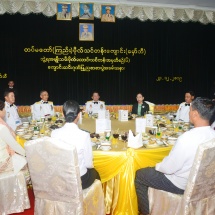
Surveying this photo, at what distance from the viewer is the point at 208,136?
262 centimetres

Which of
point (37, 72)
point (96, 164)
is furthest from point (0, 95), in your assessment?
point (96, 164)

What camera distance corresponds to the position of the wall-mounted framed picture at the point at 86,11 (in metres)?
8.22

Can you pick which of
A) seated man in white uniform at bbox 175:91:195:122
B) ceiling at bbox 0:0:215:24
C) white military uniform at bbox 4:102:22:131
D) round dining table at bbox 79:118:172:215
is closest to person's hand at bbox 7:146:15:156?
round dining table at bbox 79:118:172:215

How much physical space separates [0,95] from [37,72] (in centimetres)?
137

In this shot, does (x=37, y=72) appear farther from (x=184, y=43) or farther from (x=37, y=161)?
(x=37, y=161)

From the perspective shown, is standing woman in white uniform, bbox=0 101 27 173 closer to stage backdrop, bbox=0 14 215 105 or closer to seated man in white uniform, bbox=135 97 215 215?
seated man in white uniform, bbox=135 97 215 215

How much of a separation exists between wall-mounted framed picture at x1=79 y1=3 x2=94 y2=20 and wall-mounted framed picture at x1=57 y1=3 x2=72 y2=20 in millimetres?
335

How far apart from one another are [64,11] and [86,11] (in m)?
0.66

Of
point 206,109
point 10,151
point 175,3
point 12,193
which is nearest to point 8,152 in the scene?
point 10,151

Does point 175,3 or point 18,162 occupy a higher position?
point 175,3

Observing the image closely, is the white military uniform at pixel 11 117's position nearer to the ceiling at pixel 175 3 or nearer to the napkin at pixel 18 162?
the napkin at pixel 18 162

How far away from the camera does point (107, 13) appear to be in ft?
27.5

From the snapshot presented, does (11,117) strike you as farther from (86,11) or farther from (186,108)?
(86,11)

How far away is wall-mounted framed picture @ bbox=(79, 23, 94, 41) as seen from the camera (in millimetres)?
8844
